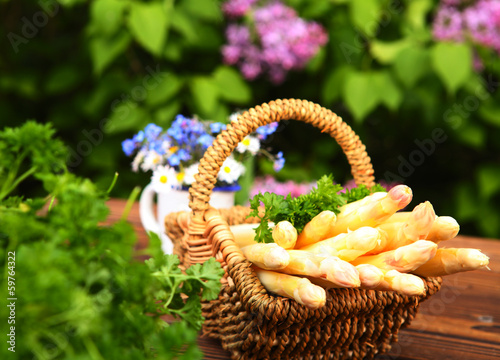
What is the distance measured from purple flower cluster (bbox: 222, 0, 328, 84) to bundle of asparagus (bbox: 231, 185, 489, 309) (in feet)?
3.26

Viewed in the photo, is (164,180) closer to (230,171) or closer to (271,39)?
(230,171)

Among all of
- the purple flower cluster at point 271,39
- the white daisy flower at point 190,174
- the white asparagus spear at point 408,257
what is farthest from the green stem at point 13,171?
the purple flower cluster at point 271,39

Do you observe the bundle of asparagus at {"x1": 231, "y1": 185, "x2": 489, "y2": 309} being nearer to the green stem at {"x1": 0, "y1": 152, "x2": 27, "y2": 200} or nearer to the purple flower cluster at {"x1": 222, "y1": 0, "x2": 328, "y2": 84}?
the green stem at {"x1": 0, "y1": 152, "x2": 27, "y2": 200}

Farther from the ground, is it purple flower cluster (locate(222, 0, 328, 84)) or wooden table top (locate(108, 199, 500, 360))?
purple flower cluster (locate(222, 0, 328, 84))

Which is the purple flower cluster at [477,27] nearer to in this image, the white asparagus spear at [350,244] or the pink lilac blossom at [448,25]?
the pink lilac blossom at [448,25]

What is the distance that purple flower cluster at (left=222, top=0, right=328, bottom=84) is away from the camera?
1.52 m

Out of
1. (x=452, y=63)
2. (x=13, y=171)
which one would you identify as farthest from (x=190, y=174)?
(x=452, y=63)

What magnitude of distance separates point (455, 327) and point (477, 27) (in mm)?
1069

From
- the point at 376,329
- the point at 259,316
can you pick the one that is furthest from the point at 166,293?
the point at 376,329

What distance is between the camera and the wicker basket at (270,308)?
52cm

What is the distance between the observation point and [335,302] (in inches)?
20.6

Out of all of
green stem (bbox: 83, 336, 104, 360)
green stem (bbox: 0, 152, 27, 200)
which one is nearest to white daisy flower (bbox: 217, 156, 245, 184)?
green stem (bbox: 0, 152, 27, 200)

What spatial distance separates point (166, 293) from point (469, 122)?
142cm

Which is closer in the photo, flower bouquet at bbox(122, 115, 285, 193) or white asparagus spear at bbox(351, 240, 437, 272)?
white asparagus spear at bbox(351, 240, 437, 272)
